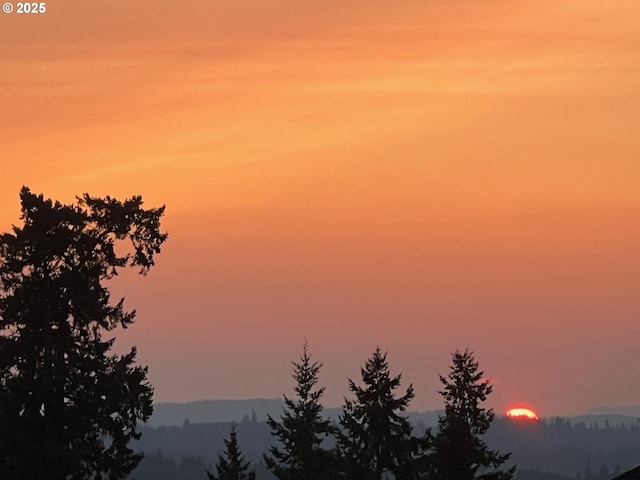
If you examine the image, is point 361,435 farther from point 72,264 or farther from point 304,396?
point 72,264

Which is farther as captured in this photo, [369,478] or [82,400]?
[369,478]

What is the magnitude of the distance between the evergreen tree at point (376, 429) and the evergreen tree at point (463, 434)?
Result: 2319 millimetres

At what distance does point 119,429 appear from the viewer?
212ft

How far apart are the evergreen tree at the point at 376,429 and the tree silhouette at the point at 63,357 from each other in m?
11.6

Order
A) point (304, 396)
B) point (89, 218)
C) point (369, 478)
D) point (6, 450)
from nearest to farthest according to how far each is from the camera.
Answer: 1. point (6, 450)
2. point (89, 218)
3. point (369, 478)
4. point (304, 396)

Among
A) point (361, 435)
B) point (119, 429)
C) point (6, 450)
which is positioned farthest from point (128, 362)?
point (361, 435)

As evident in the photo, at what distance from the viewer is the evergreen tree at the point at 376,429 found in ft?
234

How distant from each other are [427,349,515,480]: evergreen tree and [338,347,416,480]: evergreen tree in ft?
7.61

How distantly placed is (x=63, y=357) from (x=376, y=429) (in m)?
16.7

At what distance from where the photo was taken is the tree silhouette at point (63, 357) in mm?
61656

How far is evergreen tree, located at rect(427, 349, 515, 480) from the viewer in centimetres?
6694

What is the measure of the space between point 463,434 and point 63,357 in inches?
741

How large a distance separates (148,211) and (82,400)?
10.2 meters

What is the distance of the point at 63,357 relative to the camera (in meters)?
64.2
